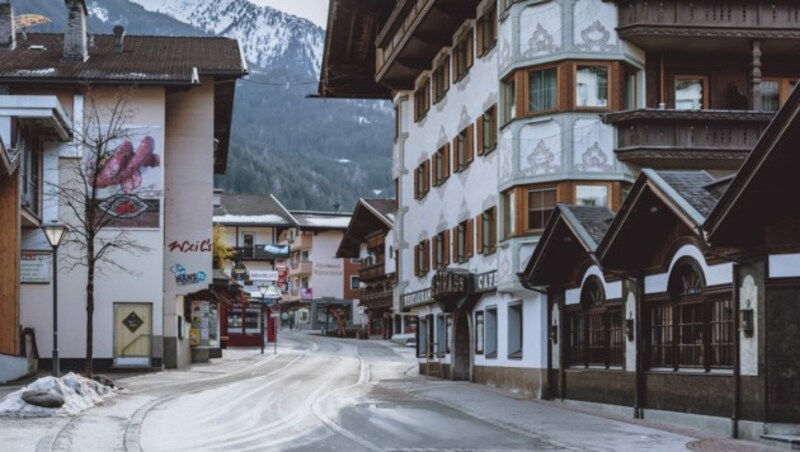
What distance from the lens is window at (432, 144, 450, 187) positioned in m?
45.2

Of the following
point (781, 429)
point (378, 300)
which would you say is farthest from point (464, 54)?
point (378, 300)

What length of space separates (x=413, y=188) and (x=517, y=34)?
18.6 metres

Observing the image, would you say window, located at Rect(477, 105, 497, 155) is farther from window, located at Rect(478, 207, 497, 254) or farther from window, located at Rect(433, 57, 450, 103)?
window, located at Rect(433, 57, 450, 103)

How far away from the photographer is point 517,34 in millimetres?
34125

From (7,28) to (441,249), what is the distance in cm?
2004

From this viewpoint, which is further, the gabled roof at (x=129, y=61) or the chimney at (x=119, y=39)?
the chimney at (x=119, y=39)

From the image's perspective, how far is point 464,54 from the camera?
4238 centimetres

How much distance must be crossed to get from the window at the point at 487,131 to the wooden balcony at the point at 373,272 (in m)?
54.8

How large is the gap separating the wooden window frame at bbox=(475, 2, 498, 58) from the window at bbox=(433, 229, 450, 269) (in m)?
8.27

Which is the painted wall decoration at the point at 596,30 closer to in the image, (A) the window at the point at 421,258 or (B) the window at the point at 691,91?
(B) the window at the point at 691,91

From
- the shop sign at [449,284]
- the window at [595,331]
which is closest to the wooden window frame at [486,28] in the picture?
the shop sign at [449,284]

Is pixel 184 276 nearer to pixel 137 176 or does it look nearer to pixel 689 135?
pixel 137 176

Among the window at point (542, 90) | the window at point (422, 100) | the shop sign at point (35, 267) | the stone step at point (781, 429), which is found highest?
the window at point (422, 100)

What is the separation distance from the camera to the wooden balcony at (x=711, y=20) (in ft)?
105
